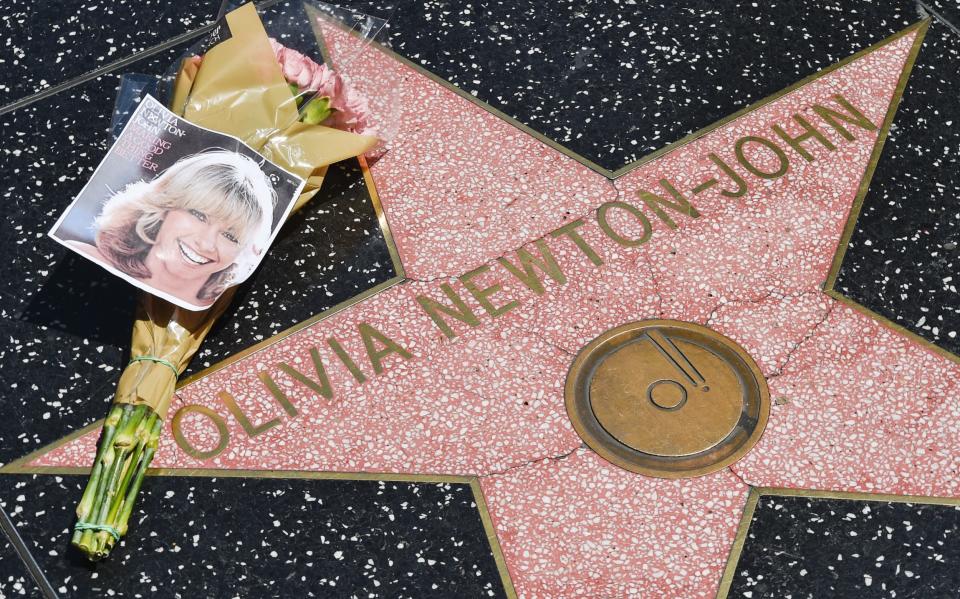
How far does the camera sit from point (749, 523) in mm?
1806

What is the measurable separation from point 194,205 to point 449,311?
512mm

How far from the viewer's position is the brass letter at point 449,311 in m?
2.04

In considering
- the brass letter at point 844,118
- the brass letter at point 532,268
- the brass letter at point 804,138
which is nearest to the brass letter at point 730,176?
the brass letter at point 804,138

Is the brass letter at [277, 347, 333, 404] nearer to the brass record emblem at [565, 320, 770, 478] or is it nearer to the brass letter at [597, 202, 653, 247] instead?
the brass record emblem at [565, 320, 770, 478]

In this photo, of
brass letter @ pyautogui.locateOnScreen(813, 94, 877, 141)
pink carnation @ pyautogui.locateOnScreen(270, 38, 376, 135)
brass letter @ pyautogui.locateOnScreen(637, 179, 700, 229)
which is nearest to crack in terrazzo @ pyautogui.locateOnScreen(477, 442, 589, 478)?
brass letter @ pyautogui.locateOnScreen(637, 179, 700, 229)

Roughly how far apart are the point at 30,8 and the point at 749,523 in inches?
81.3

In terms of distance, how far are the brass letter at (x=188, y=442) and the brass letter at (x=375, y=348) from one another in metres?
0.29

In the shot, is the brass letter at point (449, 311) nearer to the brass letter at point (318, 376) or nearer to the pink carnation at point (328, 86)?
the brass letter at point (318, 376)

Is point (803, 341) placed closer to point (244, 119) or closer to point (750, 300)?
point (750, 300)

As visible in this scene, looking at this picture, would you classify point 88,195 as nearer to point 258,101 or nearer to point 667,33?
point 258,101

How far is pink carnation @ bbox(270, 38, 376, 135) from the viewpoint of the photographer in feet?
6.82

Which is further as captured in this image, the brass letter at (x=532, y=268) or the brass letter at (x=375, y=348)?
the brass letter at (x=532, y=268)

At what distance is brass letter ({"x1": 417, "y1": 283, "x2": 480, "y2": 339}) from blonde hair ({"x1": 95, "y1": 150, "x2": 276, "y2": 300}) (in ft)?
1.09

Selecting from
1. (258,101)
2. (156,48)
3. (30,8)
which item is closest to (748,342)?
(258,101)
